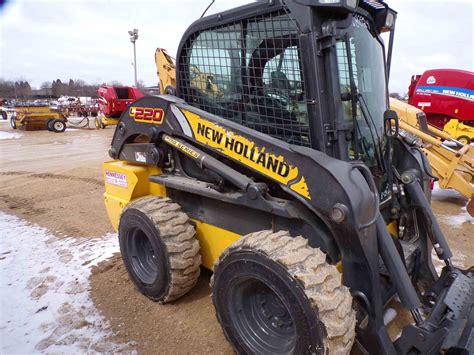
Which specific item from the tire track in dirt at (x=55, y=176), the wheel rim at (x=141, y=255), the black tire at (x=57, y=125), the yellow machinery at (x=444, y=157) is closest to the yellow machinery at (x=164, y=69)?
the wheel rim at (x=141, y=255)

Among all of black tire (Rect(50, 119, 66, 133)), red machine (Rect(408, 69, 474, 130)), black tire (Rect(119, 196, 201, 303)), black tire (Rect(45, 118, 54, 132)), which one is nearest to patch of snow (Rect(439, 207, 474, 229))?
red machine (Rect(408, 69, 474, 130))

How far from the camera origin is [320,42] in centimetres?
212

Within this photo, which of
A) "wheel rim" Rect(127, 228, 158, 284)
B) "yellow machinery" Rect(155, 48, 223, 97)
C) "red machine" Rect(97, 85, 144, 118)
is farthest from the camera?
"red machine" Rect(97, 85, 144, 118)

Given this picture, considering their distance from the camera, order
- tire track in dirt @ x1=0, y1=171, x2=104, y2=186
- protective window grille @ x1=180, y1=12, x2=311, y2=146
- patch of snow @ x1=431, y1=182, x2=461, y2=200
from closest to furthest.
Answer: protective window grille @ x1=180, y1=12, x2=311, y2=146, patch of snow @ x1=431, y1=182, x2=461, y2=200, tire track in dirt @ x1=0, y1=171, x2=104, y2=186

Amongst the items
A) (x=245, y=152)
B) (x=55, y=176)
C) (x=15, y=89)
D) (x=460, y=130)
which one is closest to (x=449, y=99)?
(x=460, y=130)

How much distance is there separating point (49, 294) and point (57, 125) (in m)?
18.3

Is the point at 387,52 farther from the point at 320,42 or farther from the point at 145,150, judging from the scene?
the point at 145,150

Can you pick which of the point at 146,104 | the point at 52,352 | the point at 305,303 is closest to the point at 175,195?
the point at 146,104

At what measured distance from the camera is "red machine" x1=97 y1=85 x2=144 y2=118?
54.5 ft

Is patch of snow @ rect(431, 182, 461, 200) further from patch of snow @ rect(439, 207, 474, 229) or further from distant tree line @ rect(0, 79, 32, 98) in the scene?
distant tree line @ rect(0, 79, 32, 98)

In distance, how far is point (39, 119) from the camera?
19500mm

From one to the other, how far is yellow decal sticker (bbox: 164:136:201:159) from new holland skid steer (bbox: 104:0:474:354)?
0.05 ft

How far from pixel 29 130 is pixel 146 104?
19.8m

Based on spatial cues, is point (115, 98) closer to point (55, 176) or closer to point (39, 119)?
point (39, 119)
